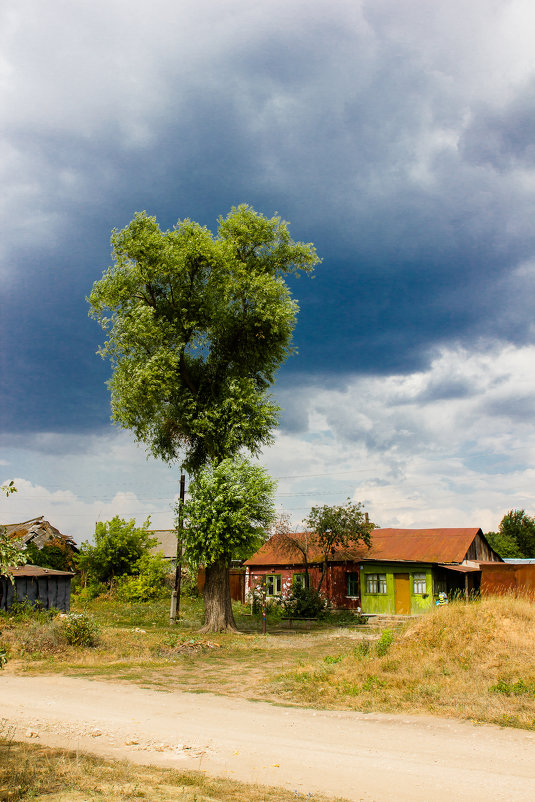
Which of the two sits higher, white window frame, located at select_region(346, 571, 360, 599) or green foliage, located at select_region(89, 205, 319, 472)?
green foliage, located at select_region(89, 205, 319, 472)

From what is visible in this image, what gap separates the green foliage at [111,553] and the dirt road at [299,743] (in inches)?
1159

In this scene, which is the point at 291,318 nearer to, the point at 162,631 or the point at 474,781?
the point at 162,631

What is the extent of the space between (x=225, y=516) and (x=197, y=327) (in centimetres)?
860

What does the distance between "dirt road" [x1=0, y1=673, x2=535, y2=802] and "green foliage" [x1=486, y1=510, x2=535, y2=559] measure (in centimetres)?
6137

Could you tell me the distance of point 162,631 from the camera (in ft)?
79.5

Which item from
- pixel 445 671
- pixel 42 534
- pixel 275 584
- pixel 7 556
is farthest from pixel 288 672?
pixel 42 534

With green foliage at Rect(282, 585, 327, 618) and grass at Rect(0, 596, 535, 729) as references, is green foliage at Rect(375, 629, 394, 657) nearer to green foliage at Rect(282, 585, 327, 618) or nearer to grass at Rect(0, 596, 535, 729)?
grass at Rect(0, 596, 535, 729)

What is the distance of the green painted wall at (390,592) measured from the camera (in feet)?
101

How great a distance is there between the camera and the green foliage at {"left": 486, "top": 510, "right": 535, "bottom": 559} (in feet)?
216

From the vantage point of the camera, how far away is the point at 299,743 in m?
8.64

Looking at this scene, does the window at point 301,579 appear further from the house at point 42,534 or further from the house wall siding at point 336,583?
the house at point 42,534

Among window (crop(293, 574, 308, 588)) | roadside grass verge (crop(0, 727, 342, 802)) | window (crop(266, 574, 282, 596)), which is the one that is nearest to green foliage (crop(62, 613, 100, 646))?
roadside grass verge (crop(0, 727, 342, 802))

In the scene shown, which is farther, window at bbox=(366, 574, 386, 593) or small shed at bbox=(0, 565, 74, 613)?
window at bbox=(366, 574, 386, 593)

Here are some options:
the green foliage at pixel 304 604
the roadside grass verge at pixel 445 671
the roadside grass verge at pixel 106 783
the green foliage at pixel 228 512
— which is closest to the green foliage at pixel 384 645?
→ the roadside grass verge at pixel 445 671
